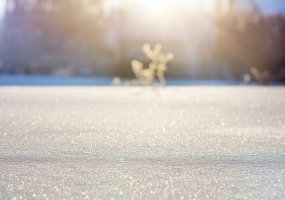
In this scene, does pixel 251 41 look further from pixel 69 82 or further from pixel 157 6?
pixel 69 82

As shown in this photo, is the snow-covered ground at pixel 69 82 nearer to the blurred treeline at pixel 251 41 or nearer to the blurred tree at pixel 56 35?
the blurred treeline at pixel 251 41

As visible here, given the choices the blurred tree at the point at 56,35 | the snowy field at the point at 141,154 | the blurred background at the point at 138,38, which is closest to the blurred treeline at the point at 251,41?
the blurred background at the point at 138,38

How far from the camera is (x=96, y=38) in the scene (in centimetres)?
3775

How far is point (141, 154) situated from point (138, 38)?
3002 centimetres

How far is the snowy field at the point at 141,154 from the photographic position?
12.3 ft

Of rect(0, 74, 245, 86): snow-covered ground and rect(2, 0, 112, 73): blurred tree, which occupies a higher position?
rect(2, 0, 112, 73): blurred tree

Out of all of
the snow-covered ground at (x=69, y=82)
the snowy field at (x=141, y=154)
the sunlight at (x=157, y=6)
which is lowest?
the snow-covered ground at (x=69, y=82)

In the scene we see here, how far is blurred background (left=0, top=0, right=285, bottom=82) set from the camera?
3009 centimetres

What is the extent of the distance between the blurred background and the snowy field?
698 inches

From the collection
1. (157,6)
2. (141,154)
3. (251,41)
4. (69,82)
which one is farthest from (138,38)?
(141,154)

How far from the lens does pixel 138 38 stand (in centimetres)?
Result: 3494

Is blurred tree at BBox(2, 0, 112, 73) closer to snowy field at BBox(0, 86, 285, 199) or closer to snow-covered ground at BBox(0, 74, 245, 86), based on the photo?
snow-covered ground at BBox(0, 74, 245, 86)

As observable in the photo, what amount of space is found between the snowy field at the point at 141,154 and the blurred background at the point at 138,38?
17732 mm

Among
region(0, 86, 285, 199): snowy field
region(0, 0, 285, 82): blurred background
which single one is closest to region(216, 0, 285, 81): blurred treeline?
region(0, 0, 285, 82): blurred background
